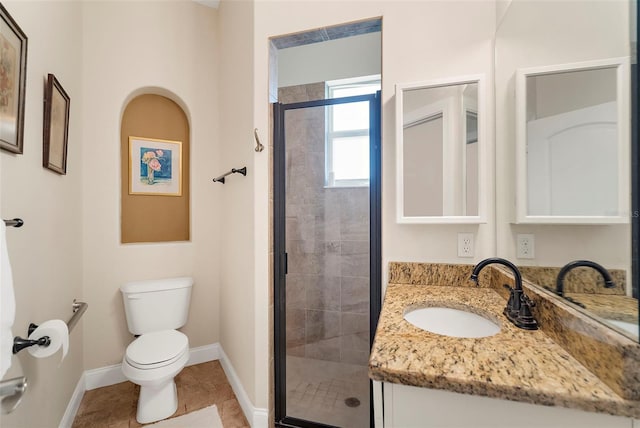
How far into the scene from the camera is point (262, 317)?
Result: 1.70 m

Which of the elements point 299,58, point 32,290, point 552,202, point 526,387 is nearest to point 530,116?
point 552,202

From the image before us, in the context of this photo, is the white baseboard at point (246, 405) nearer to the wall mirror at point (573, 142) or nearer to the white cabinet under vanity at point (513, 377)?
the white cabinet under vanity at point (513, 377)

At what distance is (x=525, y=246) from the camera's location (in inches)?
47.4

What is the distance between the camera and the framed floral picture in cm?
225

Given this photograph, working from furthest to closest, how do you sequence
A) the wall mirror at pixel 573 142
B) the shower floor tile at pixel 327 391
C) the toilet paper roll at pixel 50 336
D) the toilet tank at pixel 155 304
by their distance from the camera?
the toilet tank at pixel 155 304 < the shower floor tile at pixel 327 391 < the toilet paper roll at pixel 50 336 < the wall mirror at pixel 573 142

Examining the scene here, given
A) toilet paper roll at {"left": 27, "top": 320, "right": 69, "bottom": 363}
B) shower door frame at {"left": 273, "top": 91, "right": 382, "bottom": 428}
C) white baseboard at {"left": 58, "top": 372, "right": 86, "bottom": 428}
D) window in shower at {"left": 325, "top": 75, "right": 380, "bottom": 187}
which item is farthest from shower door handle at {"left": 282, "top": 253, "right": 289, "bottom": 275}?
white baseboard at {"left": 58, "top": 372, "right": 86, "bottom": 428}

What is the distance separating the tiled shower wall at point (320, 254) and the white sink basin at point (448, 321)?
537 millimetres

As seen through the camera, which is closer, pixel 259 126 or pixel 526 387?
pixel 526 387

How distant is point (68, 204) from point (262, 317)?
53.4 inches

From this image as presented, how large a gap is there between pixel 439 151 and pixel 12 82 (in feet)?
5.87

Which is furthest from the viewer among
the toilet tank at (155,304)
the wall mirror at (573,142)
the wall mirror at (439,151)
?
the toilet tank at (155,304)

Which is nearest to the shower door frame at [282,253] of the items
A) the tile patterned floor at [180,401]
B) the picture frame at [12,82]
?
the tile patterned floor at [180,401]

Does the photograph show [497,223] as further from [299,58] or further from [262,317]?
[299,58]

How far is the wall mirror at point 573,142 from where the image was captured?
731 mm
